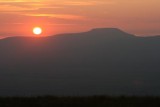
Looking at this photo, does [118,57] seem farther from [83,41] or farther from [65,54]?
[83,41]

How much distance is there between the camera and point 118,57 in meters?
149

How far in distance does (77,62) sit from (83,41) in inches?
1581

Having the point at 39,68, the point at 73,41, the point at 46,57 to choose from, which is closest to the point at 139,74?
the point at 39,68
